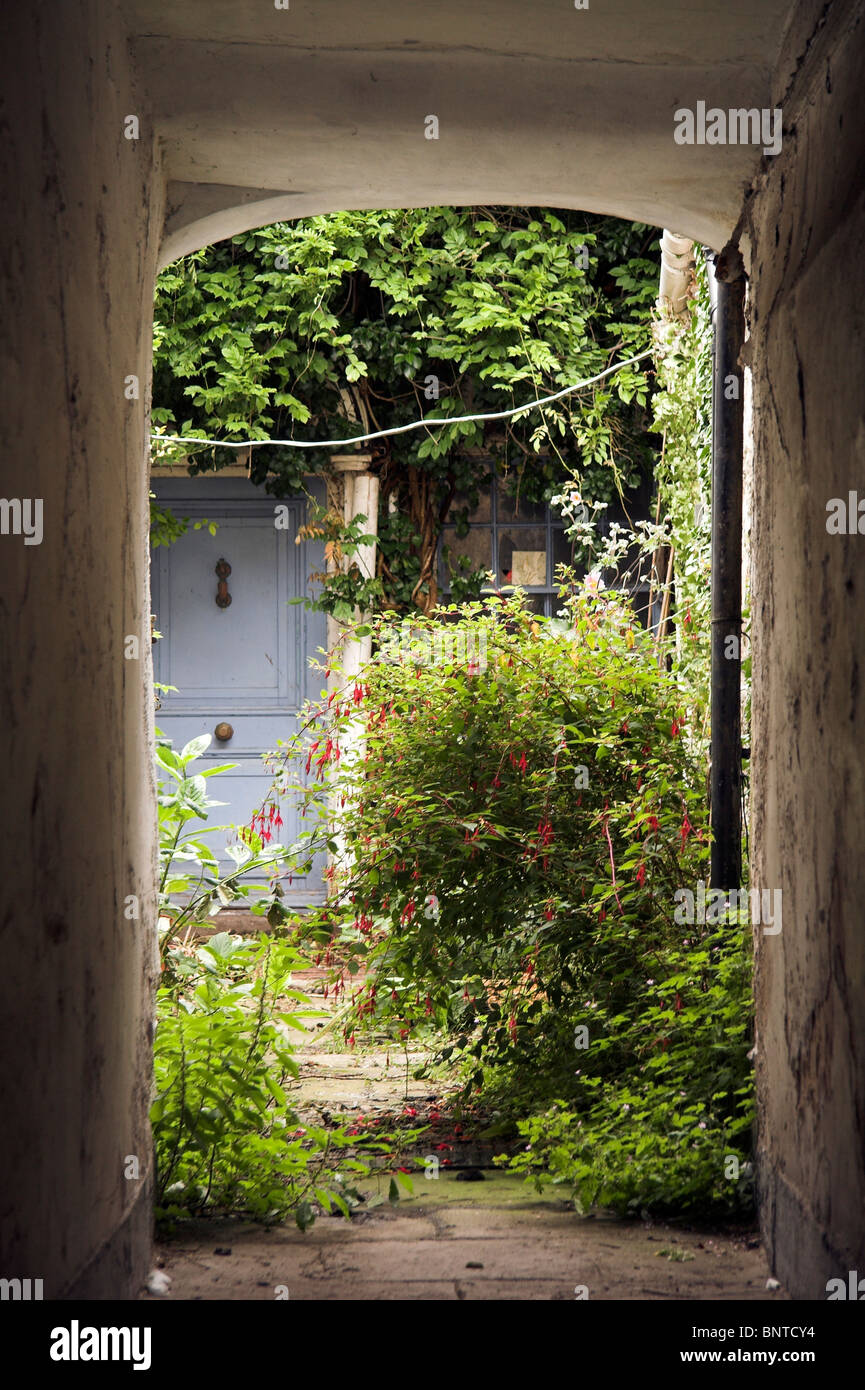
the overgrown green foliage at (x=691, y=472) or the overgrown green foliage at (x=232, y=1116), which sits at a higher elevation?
the overgrown green foliage at (x=691, y=472)

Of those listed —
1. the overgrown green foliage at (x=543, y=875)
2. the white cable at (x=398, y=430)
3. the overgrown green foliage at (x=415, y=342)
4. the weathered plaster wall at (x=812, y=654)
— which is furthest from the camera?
the overgrown green foliage at (x=415, y=342)

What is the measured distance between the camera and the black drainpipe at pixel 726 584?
3.97m

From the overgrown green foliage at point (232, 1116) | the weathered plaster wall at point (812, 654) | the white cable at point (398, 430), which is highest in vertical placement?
the white cable at point (398, 430)

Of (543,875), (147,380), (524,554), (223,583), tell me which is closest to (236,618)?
(223,583)

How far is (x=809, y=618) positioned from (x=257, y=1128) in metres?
2.24

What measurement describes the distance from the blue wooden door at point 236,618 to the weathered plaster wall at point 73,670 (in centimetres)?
553

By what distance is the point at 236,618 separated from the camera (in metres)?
8.70

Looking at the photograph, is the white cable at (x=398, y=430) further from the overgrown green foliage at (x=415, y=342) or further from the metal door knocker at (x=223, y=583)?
the metal door knocker at (x=223, y=583)

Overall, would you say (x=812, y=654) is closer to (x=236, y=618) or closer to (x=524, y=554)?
(x=524, y=554)

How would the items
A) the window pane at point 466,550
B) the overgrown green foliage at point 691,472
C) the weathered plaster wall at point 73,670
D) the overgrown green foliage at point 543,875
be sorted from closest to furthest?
the weathered plaster wall at point 73,670 < the overgrown green foliage at point 543,875 < the overgrown green foliage at point 691,472 < the window pane at point 466,550

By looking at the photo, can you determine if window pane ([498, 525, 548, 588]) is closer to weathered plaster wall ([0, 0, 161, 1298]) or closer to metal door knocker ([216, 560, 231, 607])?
metal door knocker ([216, 560, 231, 607])

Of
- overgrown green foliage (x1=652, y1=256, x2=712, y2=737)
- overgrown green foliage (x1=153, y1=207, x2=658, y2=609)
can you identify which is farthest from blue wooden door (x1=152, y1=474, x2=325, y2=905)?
overgrown green foliage (x1=652, y1=256, x2=712, y2=737)

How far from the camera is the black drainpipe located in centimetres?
397

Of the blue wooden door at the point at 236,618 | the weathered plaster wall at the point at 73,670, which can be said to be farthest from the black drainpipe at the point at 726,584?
the blue wooden door at the point at 236,618
